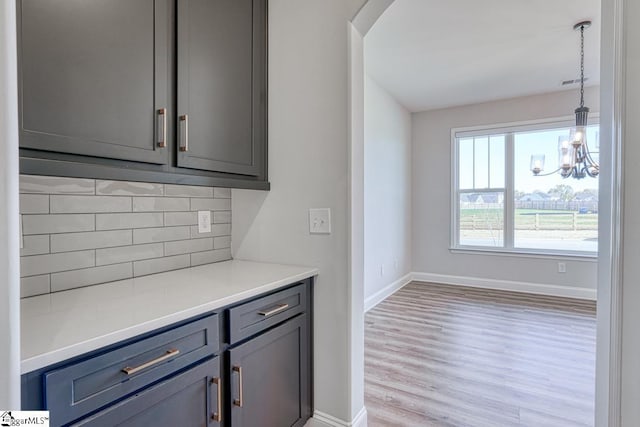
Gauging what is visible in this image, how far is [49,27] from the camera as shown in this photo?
96cm

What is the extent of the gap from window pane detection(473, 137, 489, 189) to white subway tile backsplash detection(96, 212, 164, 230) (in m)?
4.49

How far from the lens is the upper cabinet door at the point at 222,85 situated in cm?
136

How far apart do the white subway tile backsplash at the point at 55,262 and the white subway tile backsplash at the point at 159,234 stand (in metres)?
0.20

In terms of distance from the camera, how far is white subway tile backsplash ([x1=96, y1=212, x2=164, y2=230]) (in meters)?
1.40

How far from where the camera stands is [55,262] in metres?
1.25

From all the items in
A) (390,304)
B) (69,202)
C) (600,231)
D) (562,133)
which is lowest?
(390,304)

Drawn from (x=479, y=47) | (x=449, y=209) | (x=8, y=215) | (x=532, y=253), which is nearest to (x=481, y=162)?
(x=449, y=209)

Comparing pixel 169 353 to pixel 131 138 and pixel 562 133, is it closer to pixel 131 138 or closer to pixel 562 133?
pixel 131 138

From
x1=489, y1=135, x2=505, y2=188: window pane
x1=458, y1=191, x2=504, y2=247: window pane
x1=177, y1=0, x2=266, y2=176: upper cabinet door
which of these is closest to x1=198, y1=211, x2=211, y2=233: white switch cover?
x1=177, y1=0, x2=266, y2=176: upper cabinet door

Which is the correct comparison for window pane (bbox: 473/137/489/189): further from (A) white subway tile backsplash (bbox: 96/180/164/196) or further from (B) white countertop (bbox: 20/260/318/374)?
(A) white subway tile backsplash (bbox: 96/180/164/196)

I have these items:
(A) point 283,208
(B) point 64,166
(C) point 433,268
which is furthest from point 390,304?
(B) point 64,166

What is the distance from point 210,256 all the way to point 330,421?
106 centimetres

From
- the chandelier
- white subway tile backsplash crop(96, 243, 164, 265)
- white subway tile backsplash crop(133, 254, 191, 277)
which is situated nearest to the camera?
white subway tile backsplash crop(96, 243, 164, 265)

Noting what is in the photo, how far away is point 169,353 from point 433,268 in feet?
15.4
